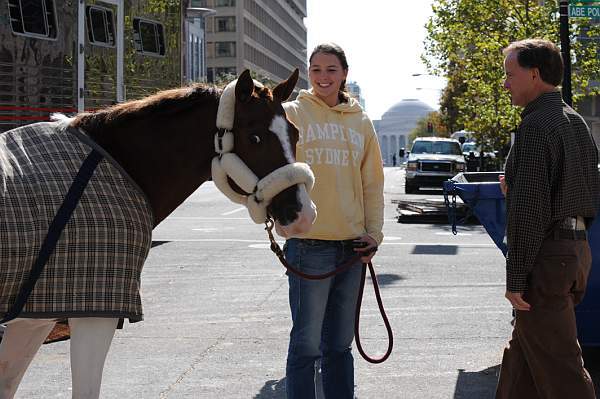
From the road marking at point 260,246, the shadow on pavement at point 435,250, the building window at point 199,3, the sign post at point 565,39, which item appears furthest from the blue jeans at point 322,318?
the building window at point 199,3

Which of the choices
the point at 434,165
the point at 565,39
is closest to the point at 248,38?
the point at 434,165

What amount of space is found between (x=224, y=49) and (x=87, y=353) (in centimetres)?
11230

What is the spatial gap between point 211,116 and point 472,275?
8.20m

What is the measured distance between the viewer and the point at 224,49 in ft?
374

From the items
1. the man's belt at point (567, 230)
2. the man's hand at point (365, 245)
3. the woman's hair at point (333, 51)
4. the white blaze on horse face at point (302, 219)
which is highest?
the woman's hair at point (333, 51)

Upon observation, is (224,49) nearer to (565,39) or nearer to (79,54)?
(565,39)

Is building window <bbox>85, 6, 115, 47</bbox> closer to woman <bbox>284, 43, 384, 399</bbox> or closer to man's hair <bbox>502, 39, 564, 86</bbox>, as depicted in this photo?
woman <bbox>284, 43, 384, 399</bbox>

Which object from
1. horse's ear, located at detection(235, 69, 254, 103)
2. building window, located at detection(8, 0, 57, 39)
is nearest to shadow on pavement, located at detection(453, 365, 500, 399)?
horse's ear, located at detection(235, 69, 254, 103)

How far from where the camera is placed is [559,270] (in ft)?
14.1

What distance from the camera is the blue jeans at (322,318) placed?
464cm

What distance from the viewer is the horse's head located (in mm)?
3871

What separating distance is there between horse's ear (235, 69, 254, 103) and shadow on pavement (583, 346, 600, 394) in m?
3.36

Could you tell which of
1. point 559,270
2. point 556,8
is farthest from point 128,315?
point 556,8

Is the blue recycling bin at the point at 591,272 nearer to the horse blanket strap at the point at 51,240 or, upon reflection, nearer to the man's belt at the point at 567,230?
the man's belt at the point at 567,230
